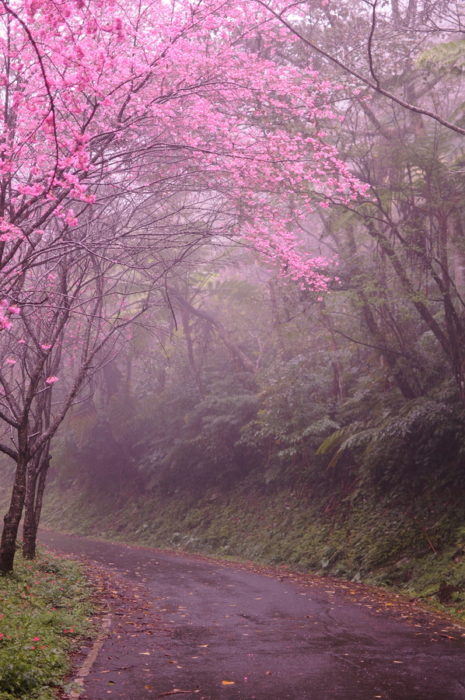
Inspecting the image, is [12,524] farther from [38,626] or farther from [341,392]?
[341,392]

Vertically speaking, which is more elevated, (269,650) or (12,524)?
(12,524)

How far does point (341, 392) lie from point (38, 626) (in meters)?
13.2

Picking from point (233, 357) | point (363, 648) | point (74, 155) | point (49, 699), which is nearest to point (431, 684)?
point (363, 648)

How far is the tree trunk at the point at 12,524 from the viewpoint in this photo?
10.8m

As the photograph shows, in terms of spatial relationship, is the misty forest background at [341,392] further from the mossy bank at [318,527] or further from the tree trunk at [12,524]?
the tree trunk at [12,524]

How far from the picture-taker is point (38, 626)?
696 cm

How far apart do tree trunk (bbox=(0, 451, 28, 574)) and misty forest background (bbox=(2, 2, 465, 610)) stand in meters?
3.74

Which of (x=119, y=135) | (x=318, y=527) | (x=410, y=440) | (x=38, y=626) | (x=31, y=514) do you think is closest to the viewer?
(x=38, y=626)

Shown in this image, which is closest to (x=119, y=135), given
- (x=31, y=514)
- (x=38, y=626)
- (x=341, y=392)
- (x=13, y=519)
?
(x=38, y=626)

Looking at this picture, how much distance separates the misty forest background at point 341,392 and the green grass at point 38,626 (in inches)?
193

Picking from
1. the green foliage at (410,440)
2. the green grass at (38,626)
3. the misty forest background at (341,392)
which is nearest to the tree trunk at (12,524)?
the green grass at (38,626)

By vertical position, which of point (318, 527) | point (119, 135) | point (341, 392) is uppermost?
point (119, 135)

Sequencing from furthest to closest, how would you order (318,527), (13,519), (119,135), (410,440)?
(318,527)
(410,440)
(13,519)
(119,135)

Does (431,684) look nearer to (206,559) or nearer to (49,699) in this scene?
(49,699)
